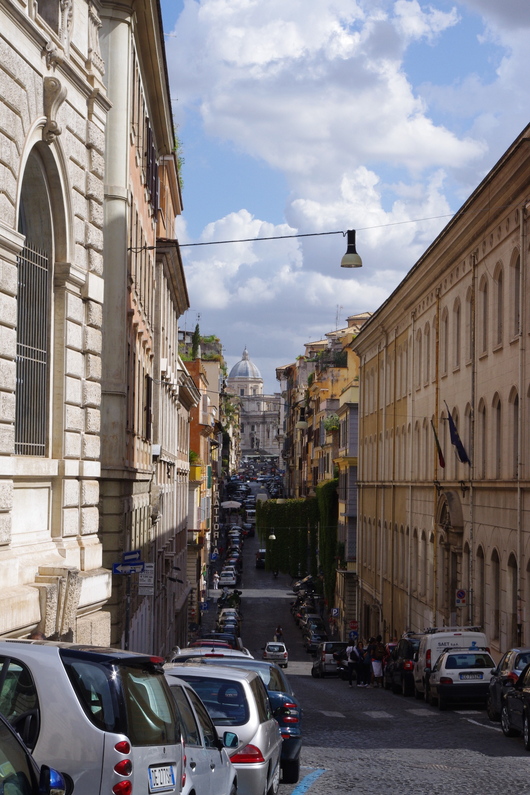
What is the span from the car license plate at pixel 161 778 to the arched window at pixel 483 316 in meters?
28.9

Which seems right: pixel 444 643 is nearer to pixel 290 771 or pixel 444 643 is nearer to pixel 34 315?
pixel 290 771

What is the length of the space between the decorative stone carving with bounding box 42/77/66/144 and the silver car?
21.3 ft

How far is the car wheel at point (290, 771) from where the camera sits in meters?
15.5

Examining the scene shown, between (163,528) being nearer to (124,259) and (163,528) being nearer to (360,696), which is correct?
(360,696)

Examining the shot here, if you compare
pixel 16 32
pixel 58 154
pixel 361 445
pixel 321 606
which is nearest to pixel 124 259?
pixel 58 154

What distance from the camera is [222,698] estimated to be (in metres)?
12.7

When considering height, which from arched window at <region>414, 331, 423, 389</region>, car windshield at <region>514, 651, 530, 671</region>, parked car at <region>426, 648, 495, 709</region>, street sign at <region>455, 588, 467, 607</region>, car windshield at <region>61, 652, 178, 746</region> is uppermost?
arched window at <region>414, 331, 423, 389</region>

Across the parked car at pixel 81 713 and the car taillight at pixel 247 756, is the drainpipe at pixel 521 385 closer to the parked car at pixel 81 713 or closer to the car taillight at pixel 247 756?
the car taillight at pixel 247 756

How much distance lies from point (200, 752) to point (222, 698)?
2.52 meters

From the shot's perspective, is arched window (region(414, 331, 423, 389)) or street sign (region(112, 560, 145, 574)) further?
arched window (region(414, 331, 423, 389))

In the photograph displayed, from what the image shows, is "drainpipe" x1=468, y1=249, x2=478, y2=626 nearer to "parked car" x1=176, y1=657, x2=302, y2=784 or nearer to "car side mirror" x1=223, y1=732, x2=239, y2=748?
"parked car" x1=176, y1=657, x2=302, y2=784

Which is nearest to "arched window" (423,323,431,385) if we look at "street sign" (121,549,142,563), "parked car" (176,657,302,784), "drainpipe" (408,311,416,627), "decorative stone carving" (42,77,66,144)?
"drainpipe" (408,311,416,627)

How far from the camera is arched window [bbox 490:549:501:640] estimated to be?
115ft

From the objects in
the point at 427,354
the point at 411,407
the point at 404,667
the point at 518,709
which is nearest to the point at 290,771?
the point at 518,709
